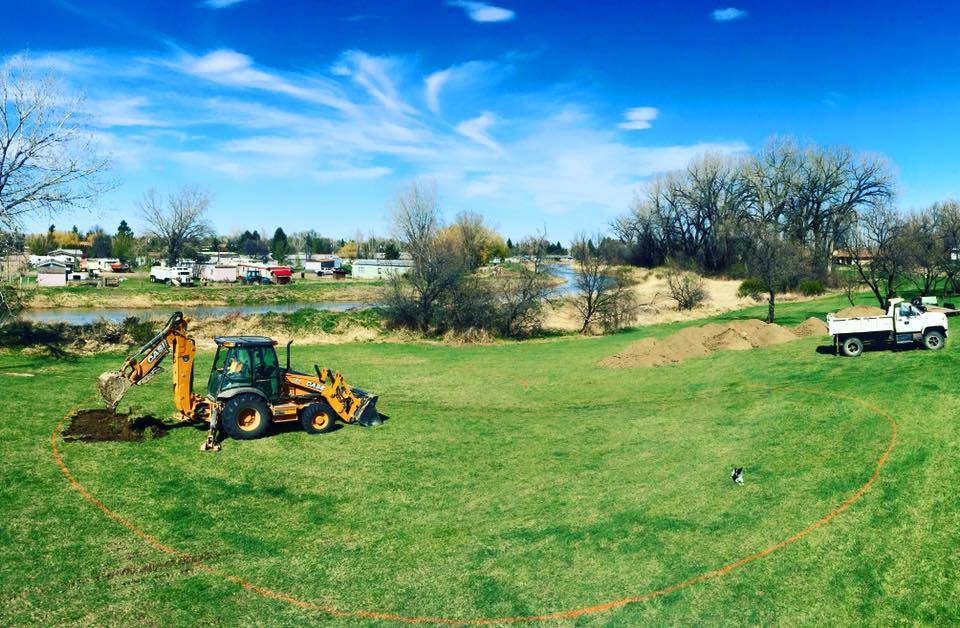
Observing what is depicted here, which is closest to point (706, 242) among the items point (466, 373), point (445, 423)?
point (466, 373)

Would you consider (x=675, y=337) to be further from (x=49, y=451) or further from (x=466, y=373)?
(x=49, y=451)

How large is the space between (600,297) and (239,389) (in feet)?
102

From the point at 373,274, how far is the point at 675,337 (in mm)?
72659

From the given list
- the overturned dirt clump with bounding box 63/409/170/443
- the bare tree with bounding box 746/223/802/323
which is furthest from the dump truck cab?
the bare tree with bounding box 746/223/802/323

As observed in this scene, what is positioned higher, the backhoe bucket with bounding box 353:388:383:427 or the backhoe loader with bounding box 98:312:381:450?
the backhoe loader with bounding box 98:312:381:450

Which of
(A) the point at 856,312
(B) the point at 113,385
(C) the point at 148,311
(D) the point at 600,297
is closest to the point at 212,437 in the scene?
(B) the point at 113,385

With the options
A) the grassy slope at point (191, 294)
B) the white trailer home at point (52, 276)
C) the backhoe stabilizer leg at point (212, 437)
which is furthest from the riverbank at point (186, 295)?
the backhoe stabilizer leg at point (212, 437)

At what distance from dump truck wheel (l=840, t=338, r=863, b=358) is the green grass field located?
3149 millimetres

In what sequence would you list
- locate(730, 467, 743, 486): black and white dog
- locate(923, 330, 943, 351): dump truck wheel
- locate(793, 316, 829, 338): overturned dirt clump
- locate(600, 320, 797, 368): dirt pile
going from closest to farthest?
locate(730, 467, 743, 486): black and white dog
locate(923, 330, 943, 351): dump truck wheel
locate(600, 320, 797, 368): dirt pile
locate(793, 316, 829, 338): overturned dirt clump

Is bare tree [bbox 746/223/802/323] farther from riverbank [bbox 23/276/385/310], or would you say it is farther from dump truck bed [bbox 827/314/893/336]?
riverbank [bbox 23/276/385/310]

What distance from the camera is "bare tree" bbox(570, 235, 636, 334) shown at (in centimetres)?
4281

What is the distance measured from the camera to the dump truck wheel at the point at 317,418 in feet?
55.2

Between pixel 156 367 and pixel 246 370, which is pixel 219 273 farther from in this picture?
pixel 246 370

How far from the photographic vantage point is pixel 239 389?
15945 millimetres
